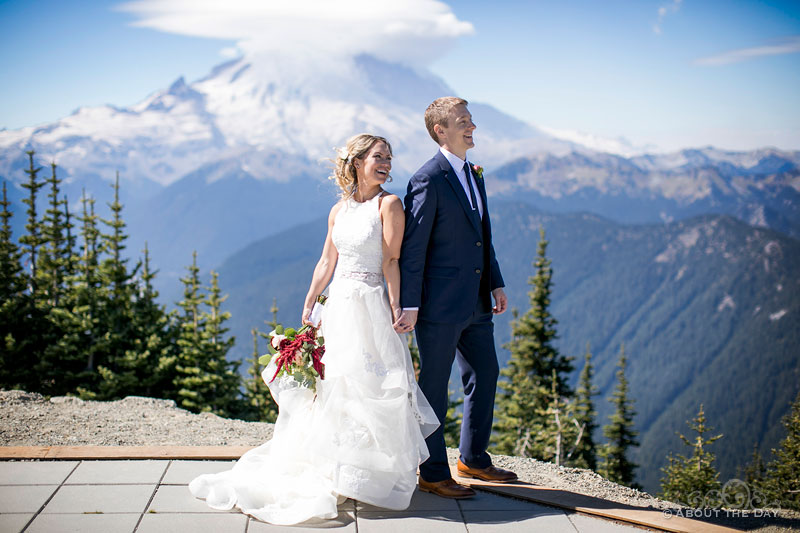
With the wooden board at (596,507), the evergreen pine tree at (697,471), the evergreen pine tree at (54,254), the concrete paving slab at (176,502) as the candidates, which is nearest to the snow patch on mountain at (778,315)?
the evergreen pine tree at (697,471)

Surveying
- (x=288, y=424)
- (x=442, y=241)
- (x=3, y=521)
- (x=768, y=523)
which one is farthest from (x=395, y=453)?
(x=768, y=523)

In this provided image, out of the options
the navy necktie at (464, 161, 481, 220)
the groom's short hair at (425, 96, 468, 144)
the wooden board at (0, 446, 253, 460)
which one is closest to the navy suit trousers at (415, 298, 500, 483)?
the navy necktie at (464, 161, 481, 220)

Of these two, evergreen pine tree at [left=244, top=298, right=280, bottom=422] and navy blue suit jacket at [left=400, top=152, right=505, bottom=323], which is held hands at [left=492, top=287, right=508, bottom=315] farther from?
evergreen pine tree at [left=244, top=298, right=280, bottom=422]

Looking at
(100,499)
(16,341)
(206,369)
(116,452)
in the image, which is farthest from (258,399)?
(100,499)

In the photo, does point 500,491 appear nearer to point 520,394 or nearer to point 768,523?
point 768,523

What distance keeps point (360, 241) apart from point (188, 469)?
216 centimetres

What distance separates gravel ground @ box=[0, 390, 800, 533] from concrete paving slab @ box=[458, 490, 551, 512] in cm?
67

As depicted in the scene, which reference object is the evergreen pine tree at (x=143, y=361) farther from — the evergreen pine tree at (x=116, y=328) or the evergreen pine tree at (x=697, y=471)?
the evergreen pine tree at (x=697, y=471)

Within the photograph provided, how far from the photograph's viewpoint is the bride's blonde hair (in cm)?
450

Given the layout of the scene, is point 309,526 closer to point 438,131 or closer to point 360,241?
point 360,241

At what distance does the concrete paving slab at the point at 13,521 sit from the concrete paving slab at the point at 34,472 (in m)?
0.52

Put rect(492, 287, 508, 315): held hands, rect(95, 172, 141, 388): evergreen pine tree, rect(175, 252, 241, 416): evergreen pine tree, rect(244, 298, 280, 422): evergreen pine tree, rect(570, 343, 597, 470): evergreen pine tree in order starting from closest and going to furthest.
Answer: rect(492, 287, 508, 315): held hands
rect(95, 172, 141, 388): evergreen pine tree
rect(175, 252, 241, 416): evergreen pine tree
rect(570, 343, 597, 470): evergreen pine tree
rect(244, 298, 280, 422): evergreen pine tree

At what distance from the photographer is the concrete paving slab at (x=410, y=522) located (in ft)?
13.5

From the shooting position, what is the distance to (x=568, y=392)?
34875mm
